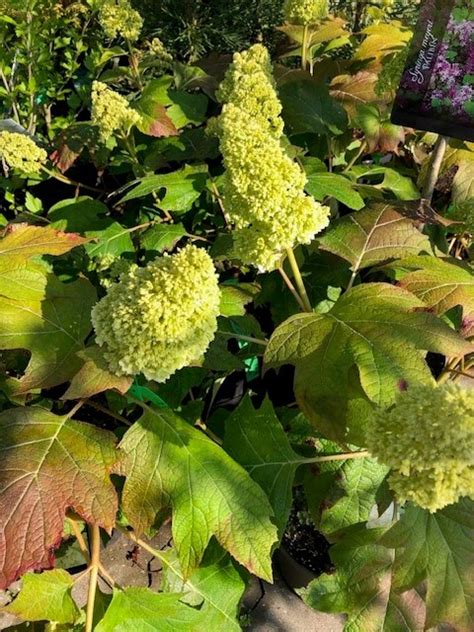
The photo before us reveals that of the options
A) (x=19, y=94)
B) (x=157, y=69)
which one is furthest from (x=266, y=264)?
(x=157, y=69)

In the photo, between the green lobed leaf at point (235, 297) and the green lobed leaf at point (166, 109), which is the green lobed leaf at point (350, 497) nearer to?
the green lobed leaf at point (235, 297)

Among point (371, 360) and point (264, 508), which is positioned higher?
point (371, 360)

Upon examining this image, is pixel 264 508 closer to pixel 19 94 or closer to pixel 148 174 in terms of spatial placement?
pixel 148 174

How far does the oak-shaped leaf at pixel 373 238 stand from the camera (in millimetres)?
Result: 1525

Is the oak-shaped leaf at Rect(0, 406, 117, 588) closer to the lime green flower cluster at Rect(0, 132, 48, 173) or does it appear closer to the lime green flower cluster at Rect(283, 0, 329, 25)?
the lime green flower cluster at Rect(0, 132, 48, 173)

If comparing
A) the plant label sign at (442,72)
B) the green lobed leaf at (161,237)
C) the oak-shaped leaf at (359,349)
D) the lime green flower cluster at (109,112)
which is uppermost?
the plant label sign at (442,72)

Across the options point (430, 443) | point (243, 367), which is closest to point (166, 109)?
point (243, 367)

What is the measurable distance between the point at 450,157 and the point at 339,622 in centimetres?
165

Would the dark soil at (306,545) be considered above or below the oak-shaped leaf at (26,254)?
below

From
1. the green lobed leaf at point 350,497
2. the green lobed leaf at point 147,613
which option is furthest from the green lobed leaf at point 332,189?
the green lobed leaf at point 147,613

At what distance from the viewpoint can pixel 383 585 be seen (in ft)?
4.80

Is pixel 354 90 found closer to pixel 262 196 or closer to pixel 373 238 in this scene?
pixel 373 238

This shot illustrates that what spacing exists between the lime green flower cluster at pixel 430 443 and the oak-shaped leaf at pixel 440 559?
0.35 metres

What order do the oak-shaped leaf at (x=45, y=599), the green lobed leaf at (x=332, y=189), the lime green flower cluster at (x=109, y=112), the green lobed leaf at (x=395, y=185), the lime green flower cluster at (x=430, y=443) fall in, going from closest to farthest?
the lime green flower cluster at (x=430, y=443), the oak-shaped leaf at (x=45, y=599), the green lobed leaf at (x=332, y=189), the lime green flower cluster at (x=109, y=112), the green lobed leaf at (x=395, y=185)
